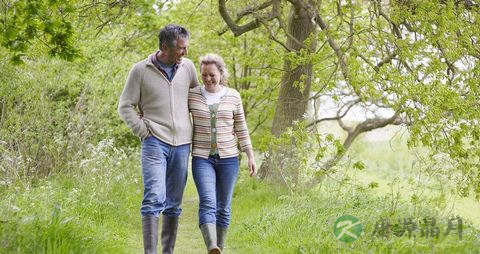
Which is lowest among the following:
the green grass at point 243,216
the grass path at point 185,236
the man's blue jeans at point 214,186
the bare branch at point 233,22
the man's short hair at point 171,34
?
the grass path at point 185,236

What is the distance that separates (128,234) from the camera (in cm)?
770

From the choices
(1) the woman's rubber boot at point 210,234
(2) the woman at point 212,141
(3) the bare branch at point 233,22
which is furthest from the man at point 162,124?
(3) the bare branch at point 233,22

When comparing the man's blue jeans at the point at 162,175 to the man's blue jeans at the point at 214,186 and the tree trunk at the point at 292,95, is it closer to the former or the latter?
the man's blue jeans at the point at 214,186

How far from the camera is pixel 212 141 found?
5730 mm

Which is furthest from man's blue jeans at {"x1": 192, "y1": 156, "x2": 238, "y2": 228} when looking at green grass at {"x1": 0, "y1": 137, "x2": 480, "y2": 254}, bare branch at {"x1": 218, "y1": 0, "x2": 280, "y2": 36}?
bare branch at {"x1": 218, "y1": 0, "x2": 280, "y2": 36}

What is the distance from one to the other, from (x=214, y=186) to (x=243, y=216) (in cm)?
349

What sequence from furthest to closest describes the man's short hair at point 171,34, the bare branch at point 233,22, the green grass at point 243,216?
1. the bare branch at point 233,22
2. the man's short hair at point 171,34
3. the green grass at point 243,216

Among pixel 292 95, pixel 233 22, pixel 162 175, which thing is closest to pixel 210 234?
pixel 162 175

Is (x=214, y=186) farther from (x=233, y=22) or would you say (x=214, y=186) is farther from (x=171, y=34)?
(x=233, y=22)

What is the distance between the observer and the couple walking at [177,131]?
5484 millimetres

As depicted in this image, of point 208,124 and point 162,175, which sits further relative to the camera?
point 208,124

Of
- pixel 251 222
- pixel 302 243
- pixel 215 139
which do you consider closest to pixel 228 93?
pixel 215 139

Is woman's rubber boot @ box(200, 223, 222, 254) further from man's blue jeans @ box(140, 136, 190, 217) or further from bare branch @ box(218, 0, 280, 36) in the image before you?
bare branch @ box(218, 0, 280, 36)

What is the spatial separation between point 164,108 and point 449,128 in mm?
3217
